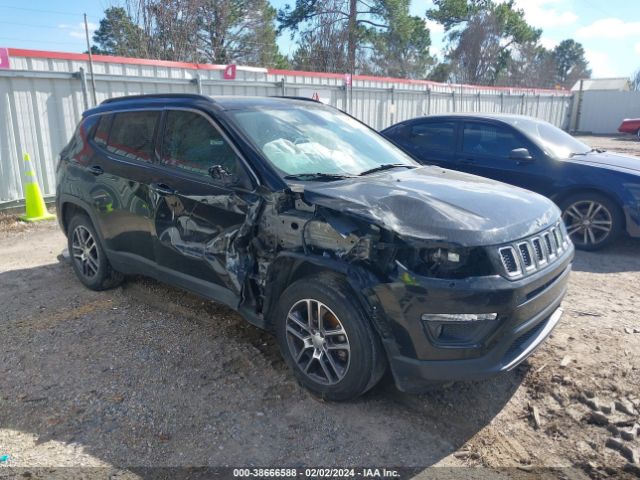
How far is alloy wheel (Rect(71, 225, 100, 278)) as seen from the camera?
493cm

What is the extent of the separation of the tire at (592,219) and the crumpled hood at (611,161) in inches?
16.6

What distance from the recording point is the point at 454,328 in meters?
2.69

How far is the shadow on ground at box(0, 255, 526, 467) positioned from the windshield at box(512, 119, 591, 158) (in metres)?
4.25

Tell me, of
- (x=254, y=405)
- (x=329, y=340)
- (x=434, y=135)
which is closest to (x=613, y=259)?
(x=434, y=135)

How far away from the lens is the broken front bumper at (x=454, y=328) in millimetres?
2625

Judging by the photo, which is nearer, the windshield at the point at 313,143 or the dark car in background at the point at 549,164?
the windshield at the point at 313,143

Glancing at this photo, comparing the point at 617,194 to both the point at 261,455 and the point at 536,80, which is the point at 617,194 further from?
the point at 536,80

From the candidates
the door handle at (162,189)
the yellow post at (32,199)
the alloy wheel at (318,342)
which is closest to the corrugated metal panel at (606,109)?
the yellow post at (32,199)

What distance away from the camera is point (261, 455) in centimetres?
269

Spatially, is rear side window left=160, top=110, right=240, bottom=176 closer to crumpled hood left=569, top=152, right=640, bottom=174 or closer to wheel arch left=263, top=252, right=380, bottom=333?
wheel arch left=263, top=252, right=380, bottom=333

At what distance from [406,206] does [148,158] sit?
230 centimetres

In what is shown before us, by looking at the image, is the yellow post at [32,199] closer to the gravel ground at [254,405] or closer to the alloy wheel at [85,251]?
the alloy wheel at [85,251]

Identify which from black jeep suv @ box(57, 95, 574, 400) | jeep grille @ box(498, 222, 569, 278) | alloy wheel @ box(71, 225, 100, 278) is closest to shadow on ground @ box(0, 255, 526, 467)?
black jeep suv @ box(57, 95, 574, 400)

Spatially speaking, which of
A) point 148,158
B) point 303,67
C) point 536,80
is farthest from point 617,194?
point 536,80
